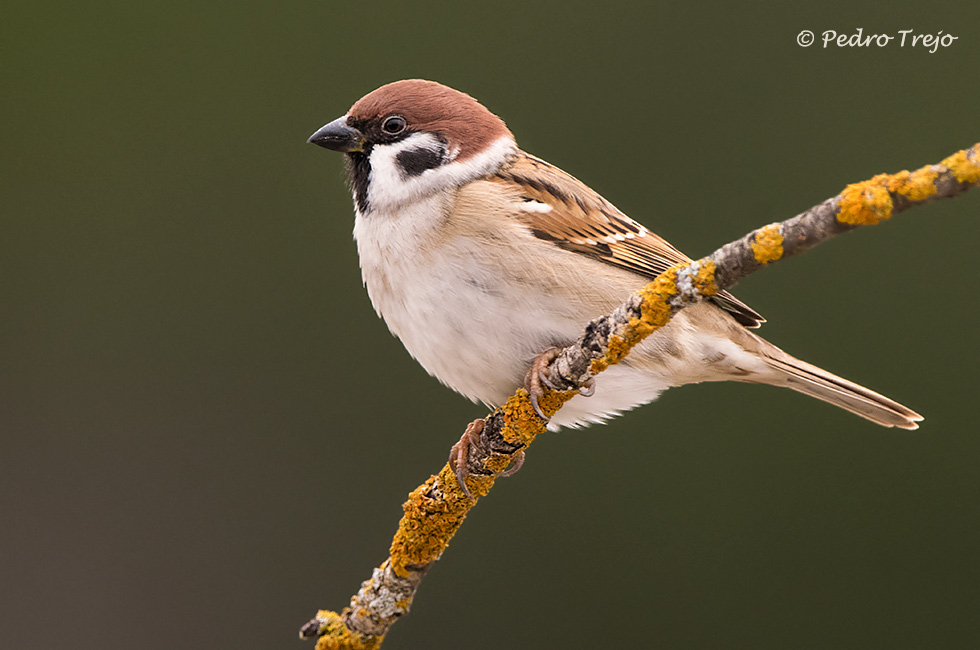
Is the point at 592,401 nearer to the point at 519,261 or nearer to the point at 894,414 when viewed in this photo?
the point at 519,261

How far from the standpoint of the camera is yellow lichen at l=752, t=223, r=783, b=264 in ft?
3.71

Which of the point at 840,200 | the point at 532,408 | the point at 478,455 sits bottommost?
the point at 478,455

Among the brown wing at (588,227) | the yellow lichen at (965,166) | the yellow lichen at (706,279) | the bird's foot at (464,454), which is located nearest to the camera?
the yellow lichen at (965,166)

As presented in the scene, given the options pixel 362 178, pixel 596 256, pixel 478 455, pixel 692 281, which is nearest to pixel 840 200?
pixel 692 281

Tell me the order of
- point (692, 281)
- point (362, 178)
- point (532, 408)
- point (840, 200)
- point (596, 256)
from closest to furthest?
1. point (840, 200)
2. point (692, 281)
3. point (532, 408)
4. point (596, 256)
5. point (362, 178)

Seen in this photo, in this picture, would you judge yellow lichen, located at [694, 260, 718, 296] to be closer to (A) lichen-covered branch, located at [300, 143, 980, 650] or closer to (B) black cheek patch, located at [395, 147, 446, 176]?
(A) lichen-covered branch, located at [300, 143, 980, 650]

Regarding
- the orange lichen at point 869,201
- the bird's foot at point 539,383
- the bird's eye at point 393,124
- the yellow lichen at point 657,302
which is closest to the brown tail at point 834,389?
the bird's foot at point 539,383

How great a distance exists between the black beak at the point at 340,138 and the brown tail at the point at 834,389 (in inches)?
44.6

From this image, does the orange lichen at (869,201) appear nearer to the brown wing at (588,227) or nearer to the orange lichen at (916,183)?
the orange lichen at (916,183)

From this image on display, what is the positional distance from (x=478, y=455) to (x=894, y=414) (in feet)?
3.76

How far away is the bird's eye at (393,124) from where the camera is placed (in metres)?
2.28

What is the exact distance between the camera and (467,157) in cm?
230

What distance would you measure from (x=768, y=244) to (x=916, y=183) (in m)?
0.19

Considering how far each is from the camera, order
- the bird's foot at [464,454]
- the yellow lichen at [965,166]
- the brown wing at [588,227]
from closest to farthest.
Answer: the yellow lichen at [965,166] → the bird's foot at [464,454] → the brown wing at [588,227]
